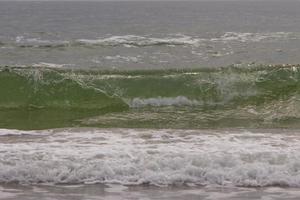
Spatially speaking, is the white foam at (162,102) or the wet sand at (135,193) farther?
the white foam at (162,102)

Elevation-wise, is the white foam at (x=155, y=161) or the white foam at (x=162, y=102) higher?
the white foam at (x=162, y=102)

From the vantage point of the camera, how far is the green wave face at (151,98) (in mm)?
10633

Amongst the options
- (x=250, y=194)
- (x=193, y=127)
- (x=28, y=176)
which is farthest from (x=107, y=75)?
(x=250, y=194)

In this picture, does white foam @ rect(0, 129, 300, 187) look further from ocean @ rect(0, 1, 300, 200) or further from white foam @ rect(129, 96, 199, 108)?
white foam @ rect(129, 96, 199, 108)

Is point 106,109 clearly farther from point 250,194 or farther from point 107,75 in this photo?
point 250,194

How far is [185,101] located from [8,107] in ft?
13.4

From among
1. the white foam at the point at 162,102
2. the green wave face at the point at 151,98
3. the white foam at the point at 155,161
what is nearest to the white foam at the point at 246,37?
the green wave face at the point at 151,98

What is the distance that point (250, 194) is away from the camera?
20.8ft

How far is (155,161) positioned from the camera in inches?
281

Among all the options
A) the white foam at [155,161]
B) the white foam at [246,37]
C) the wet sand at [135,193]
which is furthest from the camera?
the white foam at [246,37]

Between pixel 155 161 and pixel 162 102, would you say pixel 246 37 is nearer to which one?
pixel 162 102

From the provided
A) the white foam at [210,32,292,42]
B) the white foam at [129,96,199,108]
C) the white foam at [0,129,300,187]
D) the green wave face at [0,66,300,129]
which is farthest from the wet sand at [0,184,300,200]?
the white foam at [210,32,292,42]

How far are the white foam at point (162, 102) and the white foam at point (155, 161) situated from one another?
3.77m

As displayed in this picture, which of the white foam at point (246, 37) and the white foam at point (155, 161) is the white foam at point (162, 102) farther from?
the white foam at point (246, 37)
